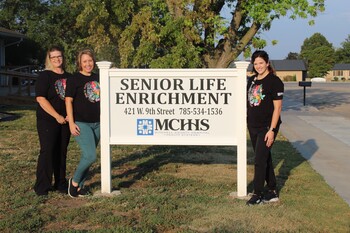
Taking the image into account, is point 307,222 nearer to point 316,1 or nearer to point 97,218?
point 97,218

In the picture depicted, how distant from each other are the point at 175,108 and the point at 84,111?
1.07 metres

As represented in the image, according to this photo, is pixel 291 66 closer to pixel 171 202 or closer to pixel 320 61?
pixel 320 61

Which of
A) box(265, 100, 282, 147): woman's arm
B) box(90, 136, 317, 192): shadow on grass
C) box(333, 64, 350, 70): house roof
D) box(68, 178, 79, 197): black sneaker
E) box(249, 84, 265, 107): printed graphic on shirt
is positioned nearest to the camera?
box(265, 100, 282, 147): woman's arm

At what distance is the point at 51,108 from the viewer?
16.8ft

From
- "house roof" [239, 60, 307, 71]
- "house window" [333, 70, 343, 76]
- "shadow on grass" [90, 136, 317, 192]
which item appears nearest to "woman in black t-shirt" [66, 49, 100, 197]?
"shadow on grass" [90, 136, 317, 192]

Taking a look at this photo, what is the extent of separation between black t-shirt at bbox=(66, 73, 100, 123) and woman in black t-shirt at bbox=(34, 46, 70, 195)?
23 centimetres

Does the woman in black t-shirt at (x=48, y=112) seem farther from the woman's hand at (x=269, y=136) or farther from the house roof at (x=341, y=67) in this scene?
the house roof at (x=341, y=67)

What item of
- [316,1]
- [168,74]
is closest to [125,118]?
[168,74]

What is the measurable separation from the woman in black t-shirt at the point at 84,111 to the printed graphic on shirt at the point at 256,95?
70.0 inches

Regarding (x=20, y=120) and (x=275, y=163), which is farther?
(x=20, y=120)

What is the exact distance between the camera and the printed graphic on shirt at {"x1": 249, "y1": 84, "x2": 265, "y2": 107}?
16.3 ft

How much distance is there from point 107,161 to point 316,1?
28.6 feet

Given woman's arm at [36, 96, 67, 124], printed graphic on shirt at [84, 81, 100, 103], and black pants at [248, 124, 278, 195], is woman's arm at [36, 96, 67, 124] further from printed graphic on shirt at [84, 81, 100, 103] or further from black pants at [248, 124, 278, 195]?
black pants at [248, 124, 278, 195]

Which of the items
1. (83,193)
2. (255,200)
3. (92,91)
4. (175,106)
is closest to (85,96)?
(92,91)
